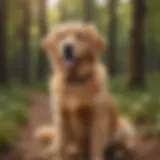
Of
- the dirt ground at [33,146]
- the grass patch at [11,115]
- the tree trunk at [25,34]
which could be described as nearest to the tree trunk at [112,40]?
the tree trunk at [25,34]

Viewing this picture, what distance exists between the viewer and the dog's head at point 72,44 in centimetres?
260

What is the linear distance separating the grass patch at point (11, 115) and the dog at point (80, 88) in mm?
435

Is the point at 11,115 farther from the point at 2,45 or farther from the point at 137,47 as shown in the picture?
the point at 2,45

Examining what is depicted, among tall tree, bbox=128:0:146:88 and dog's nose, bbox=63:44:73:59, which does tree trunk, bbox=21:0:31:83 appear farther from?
dog's nose, bbox=63:44:73:59

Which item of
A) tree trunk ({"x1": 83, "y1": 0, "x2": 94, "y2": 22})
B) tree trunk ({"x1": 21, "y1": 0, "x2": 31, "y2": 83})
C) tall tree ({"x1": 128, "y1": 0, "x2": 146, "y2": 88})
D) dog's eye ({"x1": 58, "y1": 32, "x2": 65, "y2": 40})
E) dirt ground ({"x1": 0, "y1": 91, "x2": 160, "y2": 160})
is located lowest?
dirt ground ({"x1": 0, "y1": 91, "x2": 160, "y2": 160})

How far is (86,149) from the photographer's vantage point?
2820 millimetres

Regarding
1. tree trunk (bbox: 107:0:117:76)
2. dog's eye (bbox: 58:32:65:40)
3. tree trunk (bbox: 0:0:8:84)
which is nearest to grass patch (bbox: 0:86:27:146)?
dog's eye (bbox: 58:32:65:40)

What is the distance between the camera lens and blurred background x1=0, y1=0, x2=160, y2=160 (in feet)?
10.5

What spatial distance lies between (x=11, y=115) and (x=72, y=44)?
1.21 meters

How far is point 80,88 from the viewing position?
264cm

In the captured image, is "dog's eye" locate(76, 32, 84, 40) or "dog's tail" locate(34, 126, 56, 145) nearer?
"dog's eye" locate(76, 32, 84, 40)

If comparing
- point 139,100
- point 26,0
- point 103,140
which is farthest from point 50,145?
point 26,0

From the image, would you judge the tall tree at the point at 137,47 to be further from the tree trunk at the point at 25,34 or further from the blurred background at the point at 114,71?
the tree trunk at the point at 25,34

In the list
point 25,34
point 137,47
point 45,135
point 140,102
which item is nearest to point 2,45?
point 25,34
